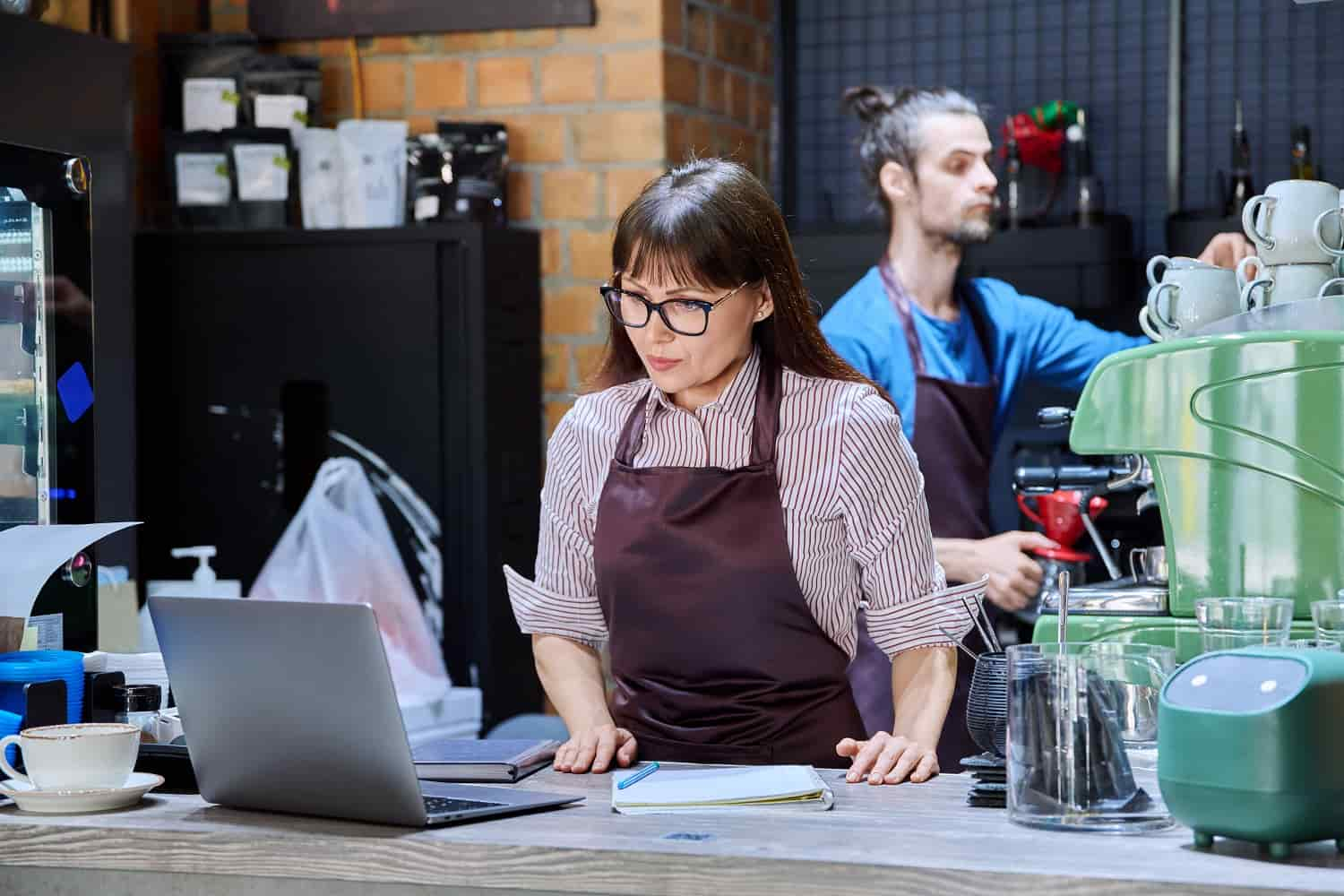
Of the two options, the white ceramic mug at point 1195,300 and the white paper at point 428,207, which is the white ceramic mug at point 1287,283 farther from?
the white paper at point 428,207

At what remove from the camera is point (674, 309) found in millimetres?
2098

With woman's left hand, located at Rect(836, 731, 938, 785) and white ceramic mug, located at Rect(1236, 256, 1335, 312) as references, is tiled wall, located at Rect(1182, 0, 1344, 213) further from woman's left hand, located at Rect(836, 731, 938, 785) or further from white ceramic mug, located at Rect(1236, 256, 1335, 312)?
woman's left hand, located at Rect(836, 731, 938, 785)

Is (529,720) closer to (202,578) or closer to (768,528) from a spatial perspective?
(202,578)

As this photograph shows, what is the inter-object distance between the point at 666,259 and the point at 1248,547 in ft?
2.33

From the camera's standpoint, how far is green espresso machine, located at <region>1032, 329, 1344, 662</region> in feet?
6.33

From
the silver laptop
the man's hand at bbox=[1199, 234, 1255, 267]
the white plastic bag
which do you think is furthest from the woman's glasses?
the white plastic bag

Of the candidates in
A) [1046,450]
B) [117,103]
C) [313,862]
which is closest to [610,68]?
[117,103]

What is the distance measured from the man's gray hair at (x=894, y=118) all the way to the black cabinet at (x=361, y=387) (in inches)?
28.0

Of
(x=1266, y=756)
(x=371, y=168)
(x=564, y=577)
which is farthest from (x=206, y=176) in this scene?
Answer: (x=1266, y=756)

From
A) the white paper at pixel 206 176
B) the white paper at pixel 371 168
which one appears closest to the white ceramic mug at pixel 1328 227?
the white paper at pixel 371 168

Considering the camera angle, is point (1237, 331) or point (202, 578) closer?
point (1237, 331)

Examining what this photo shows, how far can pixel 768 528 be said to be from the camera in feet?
7.06

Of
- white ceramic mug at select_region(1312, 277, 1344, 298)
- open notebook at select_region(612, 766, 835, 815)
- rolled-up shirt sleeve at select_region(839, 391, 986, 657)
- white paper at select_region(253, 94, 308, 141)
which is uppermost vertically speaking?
white paper at select_region(253, 94, 308, 141)

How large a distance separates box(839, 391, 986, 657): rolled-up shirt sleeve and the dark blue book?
1.41 ft
